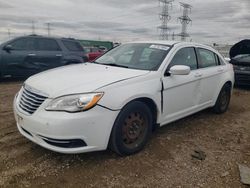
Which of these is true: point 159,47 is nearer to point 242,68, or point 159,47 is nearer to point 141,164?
point 141,164

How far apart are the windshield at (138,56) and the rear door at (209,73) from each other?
37.3 inches

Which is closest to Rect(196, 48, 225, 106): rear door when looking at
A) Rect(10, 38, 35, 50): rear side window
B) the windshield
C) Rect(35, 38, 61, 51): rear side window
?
the windshield

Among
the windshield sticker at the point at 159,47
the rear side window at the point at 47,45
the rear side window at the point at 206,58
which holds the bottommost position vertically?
the rear side window at the point at 206,58

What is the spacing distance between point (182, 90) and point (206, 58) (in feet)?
4.13

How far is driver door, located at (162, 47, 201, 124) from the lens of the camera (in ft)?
12.8

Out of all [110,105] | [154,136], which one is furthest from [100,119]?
[154,136]

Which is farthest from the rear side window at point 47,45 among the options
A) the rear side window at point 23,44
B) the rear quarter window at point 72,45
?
the rear quarter window at point 72,45

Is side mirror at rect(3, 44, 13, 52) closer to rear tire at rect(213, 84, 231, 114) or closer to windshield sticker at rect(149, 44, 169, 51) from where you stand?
windshield sticker at rect(149, 44, 169, 51)

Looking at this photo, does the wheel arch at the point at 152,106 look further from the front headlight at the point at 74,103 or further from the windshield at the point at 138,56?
the front headlight at the point at 74,103

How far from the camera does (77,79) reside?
11.0 feet

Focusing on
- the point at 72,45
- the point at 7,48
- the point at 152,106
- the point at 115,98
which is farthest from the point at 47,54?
the point at 115,98

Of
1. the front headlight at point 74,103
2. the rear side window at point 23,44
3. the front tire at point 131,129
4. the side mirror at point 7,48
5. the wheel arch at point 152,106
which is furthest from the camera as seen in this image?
the rear side window at point 23,44

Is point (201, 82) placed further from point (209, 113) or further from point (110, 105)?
point (110, 105)

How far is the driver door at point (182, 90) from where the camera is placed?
153 inches
